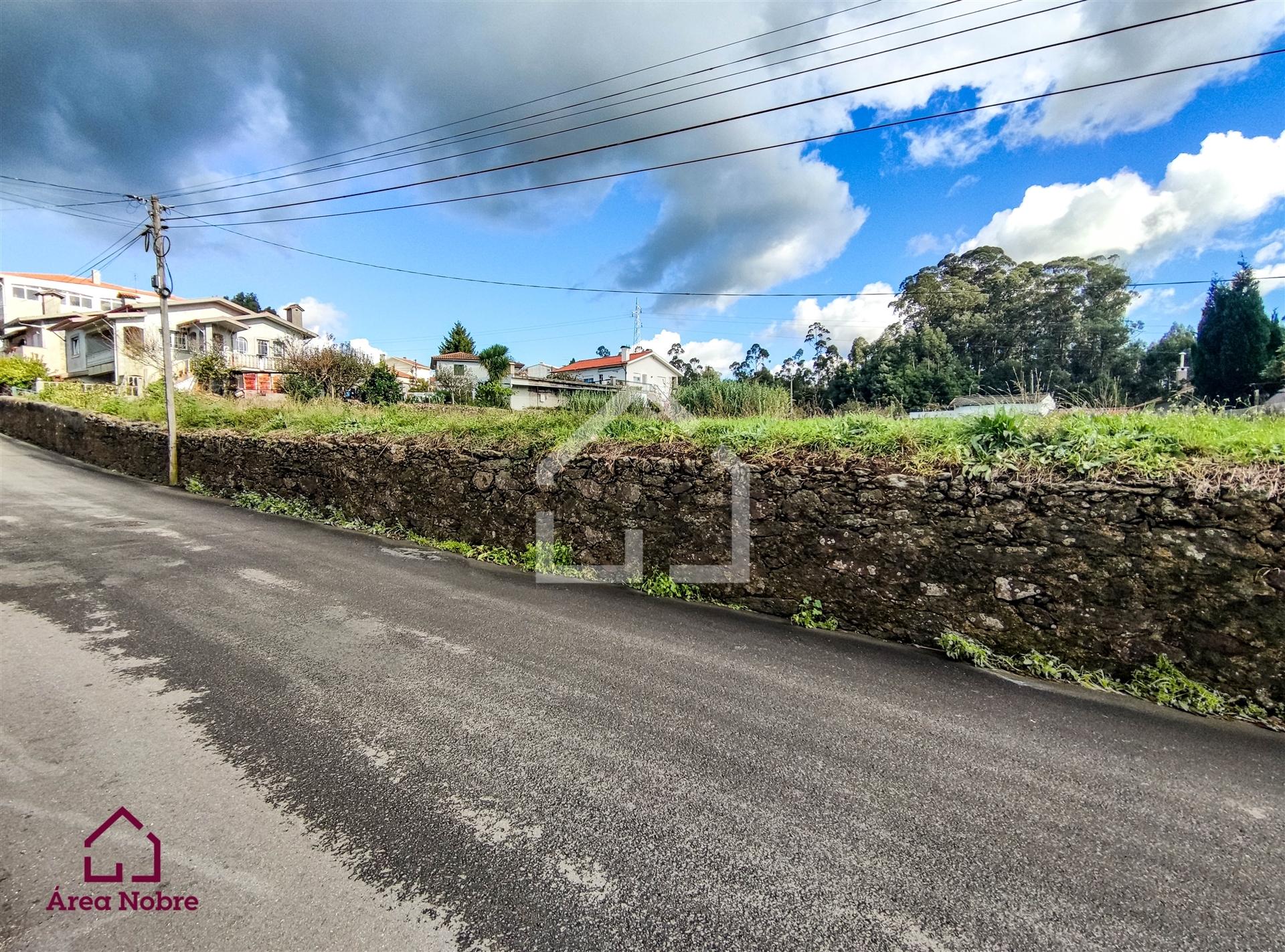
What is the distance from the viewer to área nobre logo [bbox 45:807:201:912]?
1642mm

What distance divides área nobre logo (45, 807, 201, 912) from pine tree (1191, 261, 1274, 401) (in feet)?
117

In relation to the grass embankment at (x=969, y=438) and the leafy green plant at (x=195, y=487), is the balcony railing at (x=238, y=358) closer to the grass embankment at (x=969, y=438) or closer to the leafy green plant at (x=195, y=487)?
the leafy green plant at (x=195, y=487)

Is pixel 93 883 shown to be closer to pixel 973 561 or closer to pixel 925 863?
pixel 925 863

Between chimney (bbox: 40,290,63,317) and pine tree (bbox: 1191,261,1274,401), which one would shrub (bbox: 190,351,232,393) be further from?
pine tree (bbox: 1191,261,1274,401)

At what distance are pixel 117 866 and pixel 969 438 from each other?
4.88 metres

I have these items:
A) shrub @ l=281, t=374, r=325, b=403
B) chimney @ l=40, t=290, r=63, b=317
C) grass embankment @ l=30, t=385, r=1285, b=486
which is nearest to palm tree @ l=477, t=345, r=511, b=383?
shrub @ l=281, t=374, r=325, b=403

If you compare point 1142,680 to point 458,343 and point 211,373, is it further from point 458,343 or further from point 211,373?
point 458,343

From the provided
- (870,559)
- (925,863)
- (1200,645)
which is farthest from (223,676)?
(1200,645)

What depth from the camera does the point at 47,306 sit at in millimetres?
43656

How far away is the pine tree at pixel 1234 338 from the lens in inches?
991

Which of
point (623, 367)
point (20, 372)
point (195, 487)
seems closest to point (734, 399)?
point (195, 487)

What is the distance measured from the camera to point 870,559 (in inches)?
159

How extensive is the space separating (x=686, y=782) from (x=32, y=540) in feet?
25.1

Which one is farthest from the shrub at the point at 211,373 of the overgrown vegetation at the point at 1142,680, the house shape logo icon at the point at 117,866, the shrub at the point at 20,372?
the overgrown vegetation at the point at 1142,680
